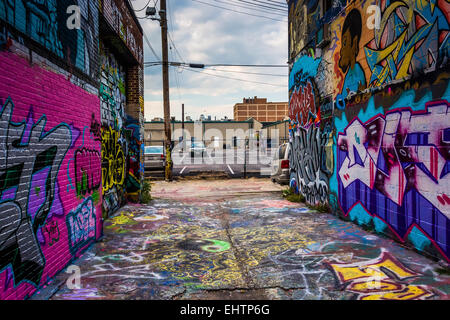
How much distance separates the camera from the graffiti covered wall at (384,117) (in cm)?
402

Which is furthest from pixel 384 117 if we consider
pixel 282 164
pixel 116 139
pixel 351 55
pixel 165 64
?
pixel 165 64

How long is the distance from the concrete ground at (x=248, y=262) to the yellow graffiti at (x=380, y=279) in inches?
0.4

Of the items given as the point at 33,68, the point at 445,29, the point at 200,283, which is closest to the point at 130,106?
the point at 33,68

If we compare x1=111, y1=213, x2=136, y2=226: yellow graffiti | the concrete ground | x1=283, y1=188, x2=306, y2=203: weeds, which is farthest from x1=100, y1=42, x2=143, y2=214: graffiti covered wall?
x1=283, y1=188, x2=306, y2=203: weeds

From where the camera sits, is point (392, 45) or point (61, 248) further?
point (392, 45)

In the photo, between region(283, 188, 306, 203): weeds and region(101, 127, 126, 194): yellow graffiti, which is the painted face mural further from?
region(101, 127, 126, 194): yellow graffiti

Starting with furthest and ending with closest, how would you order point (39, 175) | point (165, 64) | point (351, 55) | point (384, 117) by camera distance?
point (165, 64) < point (351, 55) < point (384, 117) < point (39, 175)

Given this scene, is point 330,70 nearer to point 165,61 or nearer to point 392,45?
point 392,45

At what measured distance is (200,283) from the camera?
3646 mm

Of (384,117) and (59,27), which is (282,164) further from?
(59,27)

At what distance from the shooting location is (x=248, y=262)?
4.38 m

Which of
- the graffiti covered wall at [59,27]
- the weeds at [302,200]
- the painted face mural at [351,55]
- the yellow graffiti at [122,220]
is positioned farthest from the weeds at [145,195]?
the painted face mural at [351,55]

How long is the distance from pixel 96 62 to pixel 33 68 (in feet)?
7.45

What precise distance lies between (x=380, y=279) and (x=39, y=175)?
4.25m
